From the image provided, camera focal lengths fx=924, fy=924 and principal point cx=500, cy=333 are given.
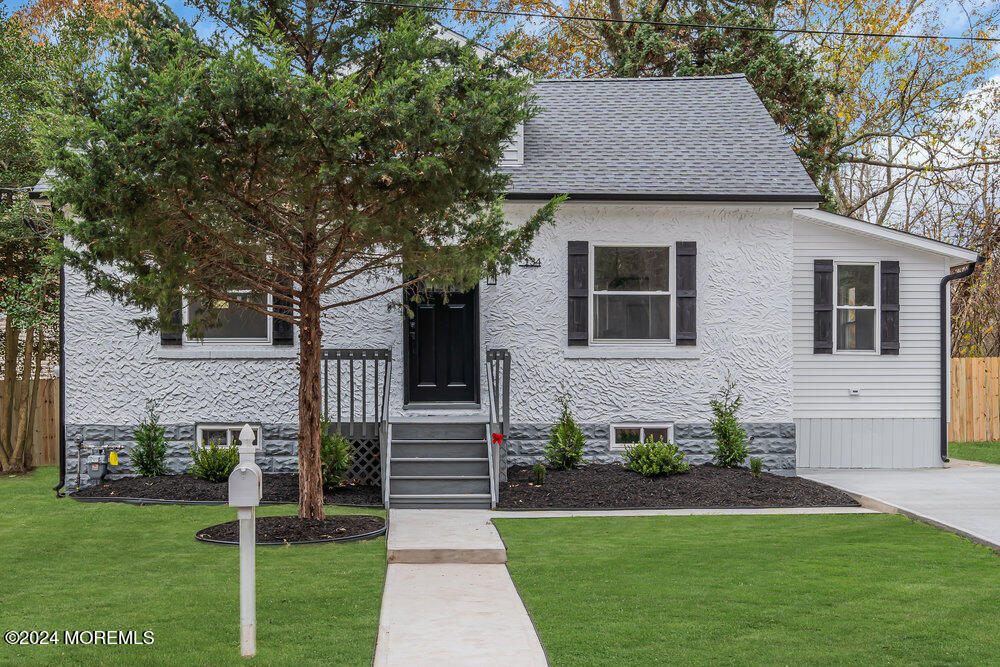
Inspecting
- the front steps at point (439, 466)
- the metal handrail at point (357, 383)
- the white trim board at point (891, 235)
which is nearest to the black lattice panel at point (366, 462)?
the metal handrail at point (357, 383)

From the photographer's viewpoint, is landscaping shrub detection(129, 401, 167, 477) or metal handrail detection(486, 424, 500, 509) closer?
metal handrail detection(486, 424, 500, 509)

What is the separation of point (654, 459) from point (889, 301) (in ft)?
15.8

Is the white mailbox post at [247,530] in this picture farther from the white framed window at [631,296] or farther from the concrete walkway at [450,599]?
the white framed window at [631,296]

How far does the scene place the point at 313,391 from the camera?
27.0ft

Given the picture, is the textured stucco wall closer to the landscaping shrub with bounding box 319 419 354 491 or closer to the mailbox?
the landscaping shrub with bounding box 319 419 354 491

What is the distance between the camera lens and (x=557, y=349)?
38.5ft

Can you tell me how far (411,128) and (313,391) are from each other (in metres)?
2.71

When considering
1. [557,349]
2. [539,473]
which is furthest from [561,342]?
[539,473]

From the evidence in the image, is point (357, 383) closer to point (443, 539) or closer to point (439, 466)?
point (439, 466)

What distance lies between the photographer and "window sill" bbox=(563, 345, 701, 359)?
11.8 m

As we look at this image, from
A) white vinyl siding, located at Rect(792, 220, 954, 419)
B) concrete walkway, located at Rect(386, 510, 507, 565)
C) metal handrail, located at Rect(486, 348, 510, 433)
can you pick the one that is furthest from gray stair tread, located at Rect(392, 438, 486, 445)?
white vinyl siding, located at Rect(792, 220, 954, 419)

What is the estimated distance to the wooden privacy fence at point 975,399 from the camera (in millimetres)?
17000

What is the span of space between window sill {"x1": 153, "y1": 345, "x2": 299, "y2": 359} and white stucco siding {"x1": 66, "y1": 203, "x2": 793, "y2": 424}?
2 centimetres

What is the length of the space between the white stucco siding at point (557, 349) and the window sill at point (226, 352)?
18 millimetres
